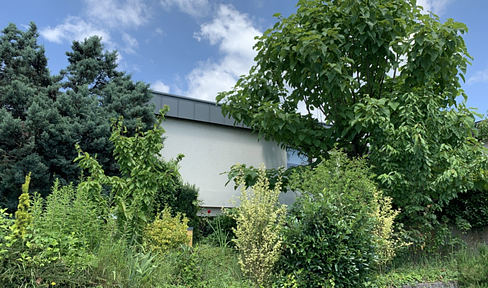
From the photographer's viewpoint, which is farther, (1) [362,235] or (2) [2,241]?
(1) [362,235]

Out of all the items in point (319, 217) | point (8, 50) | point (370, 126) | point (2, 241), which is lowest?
point (2, 241)

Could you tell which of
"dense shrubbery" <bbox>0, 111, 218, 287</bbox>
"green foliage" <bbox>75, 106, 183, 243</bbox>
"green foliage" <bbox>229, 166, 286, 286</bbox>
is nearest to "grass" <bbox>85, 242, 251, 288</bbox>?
"dense shrubbery" <bbox>0, 111, 218, 287</bbox>

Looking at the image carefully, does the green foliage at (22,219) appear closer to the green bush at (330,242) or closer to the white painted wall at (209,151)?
the green bush at (330,242)

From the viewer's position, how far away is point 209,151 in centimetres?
1130

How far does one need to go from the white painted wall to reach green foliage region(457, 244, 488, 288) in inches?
254

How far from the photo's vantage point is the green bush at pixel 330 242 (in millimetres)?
4449

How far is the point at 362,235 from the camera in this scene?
15.6 ft

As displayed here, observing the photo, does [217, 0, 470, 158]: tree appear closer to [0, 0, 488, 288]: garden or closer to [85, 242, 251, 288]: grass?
[0, 0, 488, 288]: garden

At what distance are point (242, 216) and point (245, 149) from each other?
25.2ft

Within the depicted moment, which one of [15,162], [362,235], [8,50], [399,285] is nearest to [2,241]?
[15,162]

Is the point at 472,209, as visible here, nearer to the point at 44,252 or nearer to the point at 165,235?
the point at 165,235

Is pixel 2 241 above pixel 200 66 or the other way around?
the other way around

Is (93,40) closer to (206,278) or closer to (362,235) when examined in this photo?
(206,278)

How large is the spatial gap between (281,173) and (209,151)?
5032 mm
